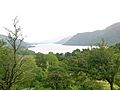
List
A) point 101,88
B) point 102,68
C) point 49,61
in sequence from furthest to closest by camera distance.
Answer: point 49,61
point 101,88
point 102,68

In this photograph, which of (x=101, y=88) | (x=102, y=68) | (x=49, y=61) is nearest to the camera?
(x=102, y=68)

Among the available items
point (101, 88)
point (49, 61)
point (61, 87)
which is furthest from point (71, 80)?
point (49, 61)

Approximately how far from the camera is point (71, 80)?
39406mm

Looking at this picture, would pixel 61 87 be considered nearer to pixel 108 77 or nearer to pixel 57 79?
pixel 57 79

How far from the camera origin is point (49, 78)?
39.1m

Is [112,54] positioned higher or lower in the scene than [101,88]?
higher

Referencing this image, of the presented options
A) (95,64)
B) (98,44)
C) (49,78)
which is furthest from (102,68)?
(49,78)

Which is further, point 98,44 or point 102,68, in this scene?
point 98,44

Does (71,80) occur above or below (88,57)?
below

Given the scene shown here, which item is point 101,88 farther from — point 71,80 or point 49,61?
point 49,61

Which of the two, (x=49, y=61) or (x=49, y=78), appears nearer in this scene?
(x=49, y=78)

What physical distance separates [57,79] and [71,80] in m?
2.26

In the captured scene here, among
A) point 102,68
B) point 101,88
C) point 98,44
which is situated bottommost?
point 101,88

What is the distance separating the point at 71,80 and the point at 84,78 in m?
2.57
